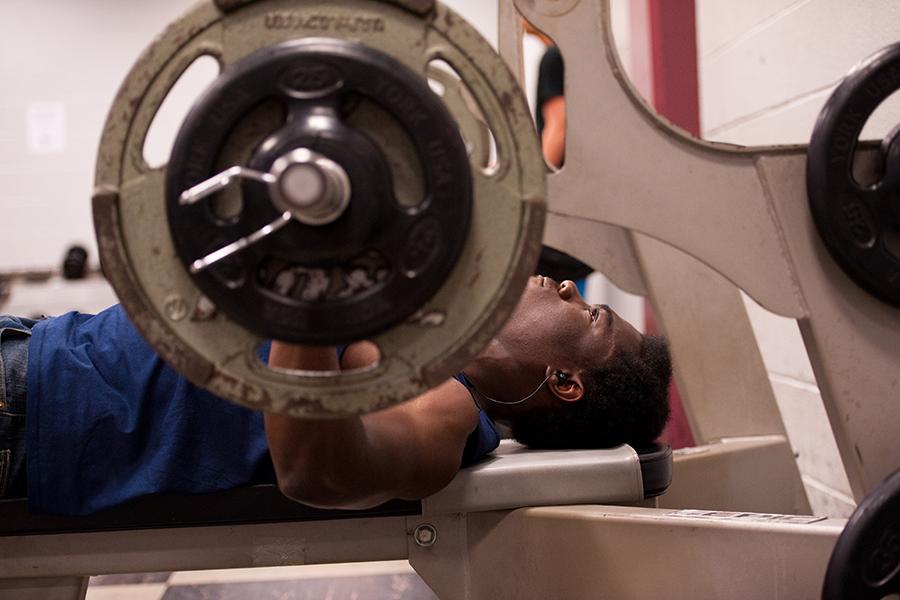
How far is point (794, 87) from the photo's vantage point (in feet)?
6.22

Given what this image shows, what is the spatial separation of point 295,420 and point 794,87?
5.14 feet

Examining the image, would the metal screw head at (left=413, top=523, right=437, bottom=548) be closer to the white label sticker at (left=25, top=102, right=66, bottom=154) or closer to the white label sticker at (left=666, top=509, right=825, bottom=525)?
the white label sticker at (left=666, top=509, right=825, bottom=525)

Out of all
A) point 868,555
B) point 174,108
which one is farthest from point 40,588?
point 174,108

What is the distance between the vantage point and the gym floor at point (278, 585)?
1661 millimetres

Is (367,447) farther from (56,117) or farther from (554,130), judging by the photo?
(56,117)

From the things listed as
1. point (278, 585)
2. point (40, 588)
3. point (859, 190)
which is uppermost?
point (859, 190)

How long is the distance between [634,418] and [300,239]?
80 centimetres

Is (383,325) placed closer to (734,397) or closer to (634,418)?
(634,418)

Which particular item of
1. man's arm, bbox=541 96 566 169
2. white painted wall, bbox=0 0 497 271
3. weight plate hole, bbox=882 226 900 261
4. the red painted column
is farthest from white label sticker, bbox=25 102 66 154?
weight plate hole, bbox=882 226 900 261

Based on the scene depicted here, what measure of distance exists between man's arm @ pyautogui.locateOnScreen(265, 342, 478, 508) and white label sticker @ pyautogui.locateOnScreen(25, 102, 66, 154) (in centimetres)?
319

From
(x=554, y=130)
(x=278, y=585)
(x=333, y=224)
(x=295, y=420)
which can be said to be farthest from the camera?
(x=554, y=130)

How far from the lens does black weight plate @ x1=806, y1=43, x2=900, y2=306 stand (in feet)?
3.02

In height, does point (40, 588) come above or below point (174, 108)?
below

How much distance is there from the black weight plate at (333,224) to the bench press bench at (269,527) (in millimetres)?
507
